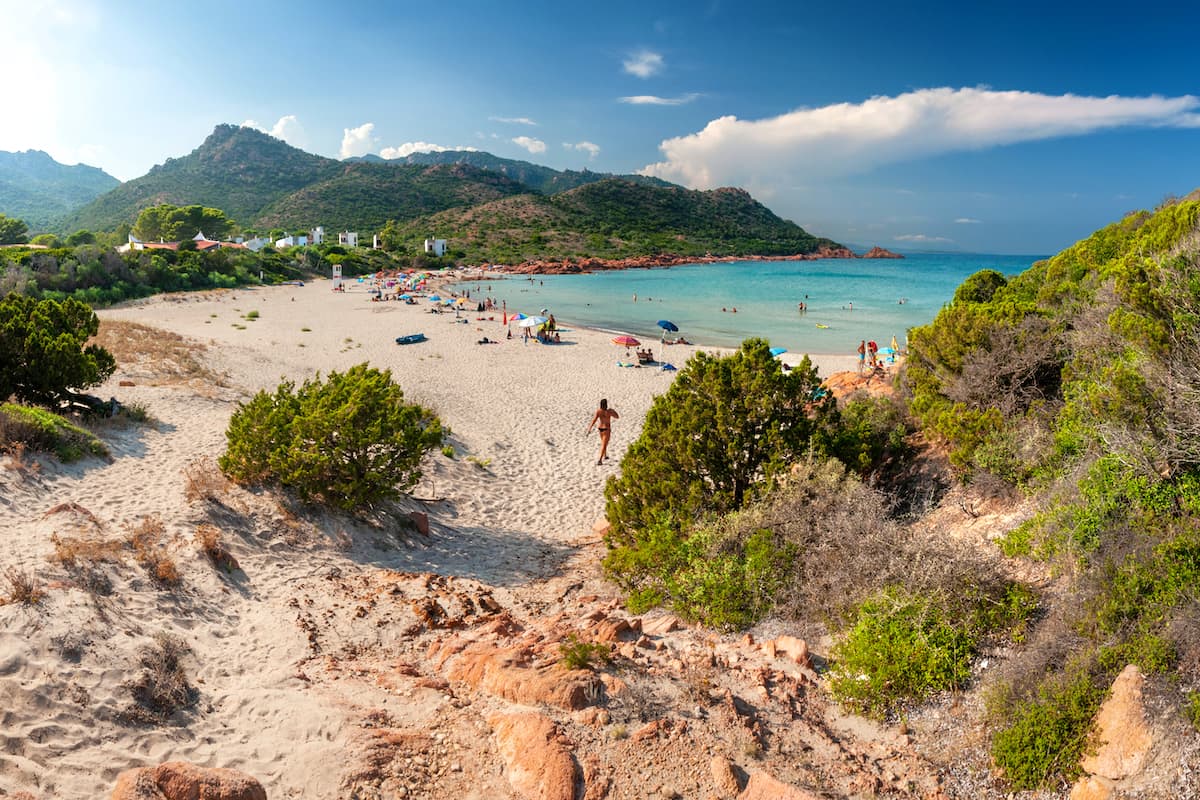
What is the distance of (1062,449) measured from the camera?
21.0 ft

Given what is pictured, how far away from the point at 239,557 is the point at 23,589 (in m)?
2.52

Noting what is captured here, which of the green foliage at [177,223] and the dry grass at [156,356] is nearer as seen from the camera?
the dry grass at [156,356]

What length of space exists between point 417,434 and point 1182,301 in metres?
9.08

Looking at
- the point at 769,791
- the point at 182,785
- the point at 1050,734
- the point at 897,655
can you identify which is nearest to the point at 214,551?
the point at 182,785

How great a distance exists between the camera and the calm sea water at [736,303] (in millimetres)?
37781

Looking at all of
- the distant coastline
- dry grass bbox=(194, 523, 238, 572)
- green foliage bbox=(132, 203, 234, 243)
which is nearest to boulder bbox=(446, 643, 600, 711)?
dry grass bbox=(194, 523, 238, 572)

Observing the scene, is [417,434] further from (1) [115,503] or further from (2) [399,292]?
(2) [399,292]

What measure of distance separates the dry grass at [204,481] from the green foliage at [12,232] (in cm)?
7139

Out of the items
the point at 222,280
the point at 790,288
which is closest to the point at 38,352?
the point at 222,280

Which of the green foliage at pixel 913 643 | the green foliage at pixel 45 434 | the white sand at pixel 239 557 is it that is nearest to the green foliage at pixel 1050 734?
the green foliage at pixel 913 643

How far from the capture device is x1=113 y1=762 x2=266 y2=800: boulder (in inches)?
139

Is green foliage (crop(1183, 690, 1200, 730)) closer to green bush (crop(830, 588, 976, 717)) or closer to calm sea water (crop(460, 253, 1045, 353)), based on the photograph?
green bush (crop(830, 588, 976, 717))

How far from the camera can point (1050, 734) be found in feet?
12.2

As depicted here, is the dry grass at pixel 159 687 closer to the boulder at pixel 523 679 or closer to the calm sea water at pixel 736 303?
the boulder at pixel 523 679
